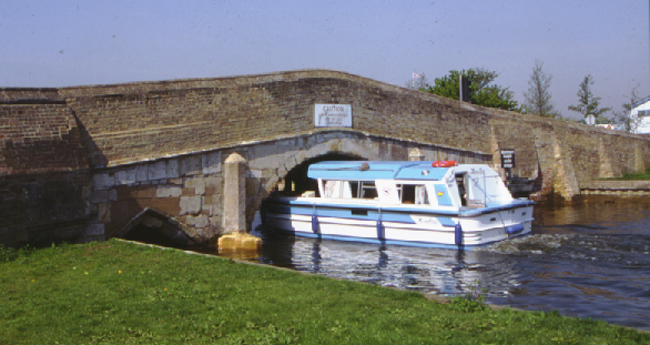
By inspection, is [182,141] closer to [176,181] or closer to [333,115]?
[176,181]

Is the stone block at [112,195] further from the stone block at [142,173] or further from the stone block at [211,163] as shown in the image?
the stone block at [211,163]

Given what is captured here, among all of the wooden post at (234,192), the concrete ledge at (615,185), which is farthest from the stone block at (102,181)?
the concrete ledge at (615,185)

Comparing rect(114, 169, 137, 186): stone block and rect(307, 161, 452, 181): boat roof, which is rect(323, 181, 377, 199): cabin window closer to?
rect(307, 161, 452, 181): boat roof

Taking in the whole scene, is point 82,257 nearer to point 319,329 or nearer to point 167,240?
point 167,240

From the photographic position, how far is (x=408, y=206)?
14.4 m

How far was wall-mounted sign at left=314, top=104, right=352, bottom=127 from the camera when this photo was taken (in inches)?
671

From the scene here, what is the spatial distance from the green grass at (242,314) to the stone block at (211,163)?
581 cm

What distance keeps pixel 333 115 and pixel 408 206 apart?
4297 mm

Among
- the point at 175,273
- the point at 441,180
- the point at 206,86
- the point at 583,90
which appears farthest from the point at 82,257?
the point at 583,90

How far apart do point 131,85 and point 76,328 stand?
8.48m

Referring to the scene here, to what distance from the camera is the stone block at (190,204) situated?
46.3ft

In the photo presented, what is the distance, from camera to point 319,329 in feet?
18.8

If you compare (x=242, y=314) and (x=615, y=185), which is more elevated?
(x=615, y=185)

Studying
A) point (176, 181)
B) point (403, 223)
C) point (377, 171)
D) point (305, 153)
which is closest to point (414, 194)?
point (403, 223)
